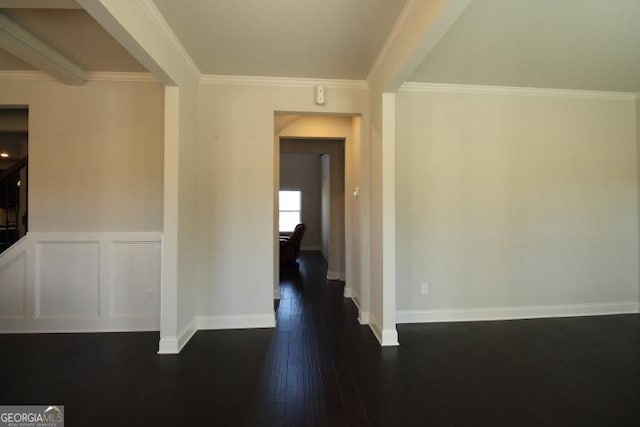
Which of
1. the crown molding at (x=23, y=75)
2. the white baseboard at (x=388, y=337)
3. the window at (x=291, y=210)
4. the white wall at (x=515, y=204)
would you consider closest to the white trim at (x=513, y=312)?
the white wall at (x=515, y=204)

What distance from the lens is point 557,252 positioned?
11.5ft

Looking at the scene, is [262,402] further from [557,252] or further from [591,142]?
[591,142]

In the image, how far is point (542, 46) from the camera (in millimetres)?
2553


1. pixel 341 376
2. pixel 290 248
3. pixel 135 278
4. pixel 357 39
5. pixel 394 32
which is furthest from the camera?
pixel 290 248

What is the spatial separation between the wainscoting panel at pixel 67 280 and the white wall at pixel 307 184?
6.35 meters

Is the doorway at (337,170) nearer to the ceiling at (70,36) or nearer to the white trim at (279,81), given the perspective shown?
the white trim at (279,81)

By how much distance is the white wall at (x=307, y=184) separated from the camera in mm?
9242

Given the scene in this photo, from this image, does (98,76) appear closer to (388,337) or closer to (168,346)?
(168,346)

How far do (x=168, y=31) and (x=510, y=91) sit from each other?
3.42 metres

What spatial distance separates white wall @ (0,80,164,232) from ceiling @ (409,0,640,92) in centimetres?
283

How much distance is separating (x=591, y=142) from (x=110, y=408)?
202 inches

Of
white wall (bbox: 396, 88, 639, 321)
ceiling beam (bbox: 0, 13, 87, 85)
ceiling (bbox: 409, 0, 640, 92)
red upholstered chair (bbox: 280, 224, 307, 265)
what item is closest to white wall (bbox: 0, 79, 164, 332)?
ceiling beam (bbox: 0, 13, 87, 85)

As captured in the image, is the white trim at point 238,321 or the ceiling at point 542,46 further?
the white trim at point 238,321

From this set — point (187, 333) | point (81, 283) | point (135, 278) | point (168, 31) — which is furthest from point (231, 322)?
point (168, 31)
